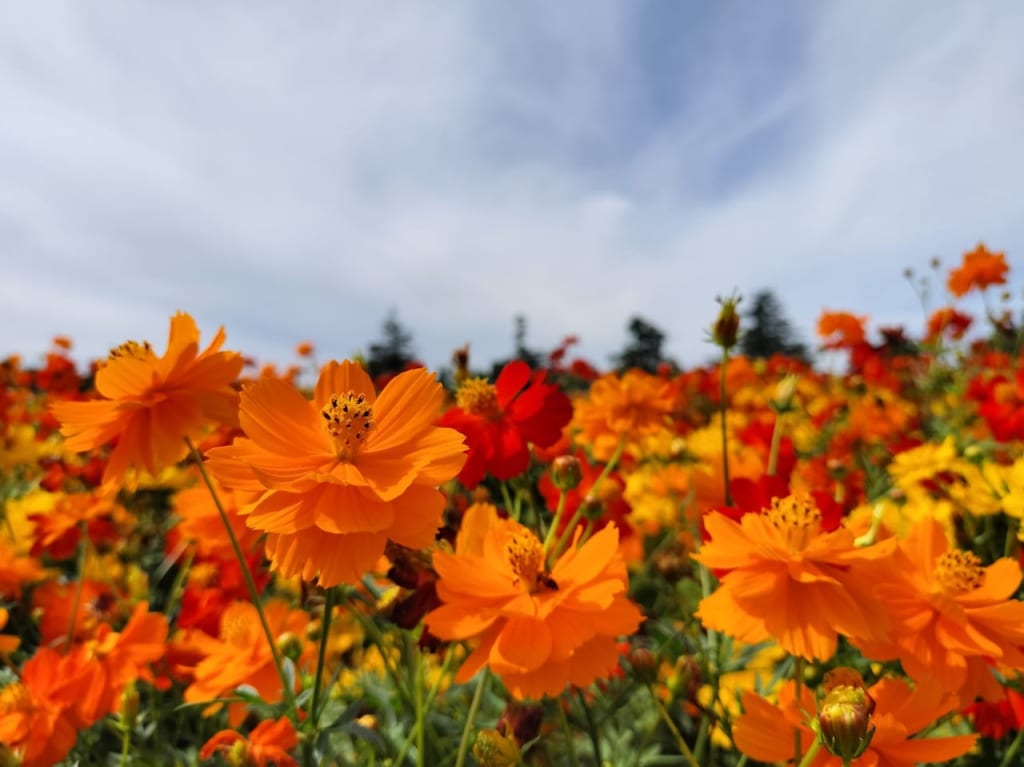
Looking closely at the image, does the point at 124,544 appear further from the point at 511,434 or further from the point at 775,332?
the point at 775,332

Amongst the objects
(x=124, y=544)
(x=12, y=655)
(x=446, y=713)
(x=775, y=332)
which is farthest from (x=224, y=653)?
(x=775, y=332)

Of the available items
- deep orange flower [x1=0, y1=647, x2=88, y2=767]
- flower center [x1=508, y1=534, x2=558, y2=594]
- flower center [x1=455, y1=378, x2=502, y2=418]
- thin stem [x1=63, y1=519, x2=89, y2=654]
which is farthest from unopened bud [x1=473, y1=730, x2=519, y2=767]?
thin stem [x1=63, y1=519, x2=89, y2=654]

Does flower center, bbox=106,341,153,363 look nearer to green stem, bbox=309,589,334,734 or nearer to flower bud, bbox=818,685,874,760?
green stem, bbox=309,589,334,734

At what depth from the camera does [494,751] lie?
2.14ft

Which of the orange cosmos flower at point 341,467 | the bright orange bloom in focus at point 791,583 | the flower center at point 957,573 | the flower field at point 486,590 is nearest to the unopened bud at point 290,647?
the flower field at point 486,590

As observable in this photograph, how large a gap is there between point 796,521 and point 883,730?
0.19m

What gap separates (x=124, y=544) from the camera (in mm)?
1840

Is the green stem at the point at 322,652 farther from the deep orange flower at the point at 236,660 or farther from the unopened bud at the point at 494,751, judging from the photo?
the deep orange flower at the point at 236,660

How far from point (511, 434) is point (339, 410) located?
306mm

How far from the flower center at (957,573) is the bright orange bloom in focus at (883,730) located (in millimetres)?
138

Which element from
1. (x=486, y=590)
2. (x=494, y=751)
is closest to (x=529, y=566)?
(x=486, y=590)

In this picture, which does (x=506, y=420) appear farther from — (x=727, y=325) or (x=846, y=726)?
(x=846, y=726)

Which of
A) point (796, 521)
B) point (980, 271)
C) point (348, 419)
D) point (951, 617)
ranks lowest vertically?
point (951, 617)

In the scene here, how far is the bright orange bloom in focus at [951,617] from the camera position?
70cm
